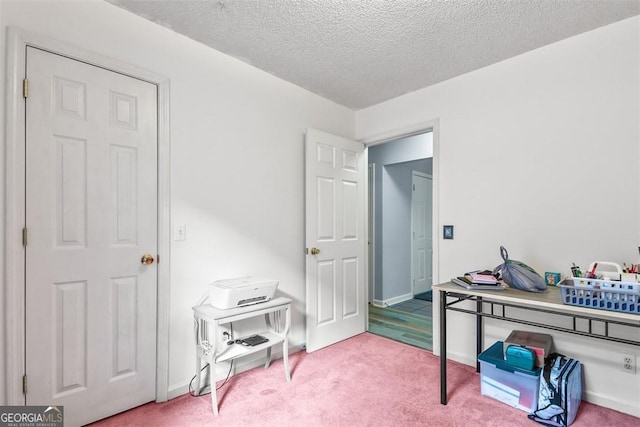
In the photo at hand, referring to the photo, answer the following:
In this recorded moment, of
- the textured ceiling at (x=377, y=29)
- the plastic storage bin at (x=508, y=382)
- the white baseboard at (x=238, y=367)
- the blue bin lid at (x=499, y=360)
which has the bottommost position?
the white baseboard at (x=238, y=367)

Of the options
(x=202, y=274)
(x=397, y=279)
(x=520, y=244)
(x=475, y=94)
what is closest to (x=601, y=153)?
(x=520, y=244)

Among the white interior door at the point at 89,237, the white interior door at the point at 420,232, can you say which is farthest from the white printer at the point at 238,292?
the white interior door at the point at 420,232

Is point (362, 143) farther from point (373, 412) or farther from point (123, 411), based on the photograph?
point (123, 411)

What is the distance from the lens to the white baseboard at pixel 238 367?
85.2 inches

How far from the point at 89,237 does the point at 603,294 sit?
9.35ft

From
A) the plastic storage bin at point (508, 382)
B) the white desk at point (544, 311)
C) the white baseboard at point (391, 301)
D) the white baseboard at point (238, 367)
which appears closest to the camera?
the white desk at point (544, 311)

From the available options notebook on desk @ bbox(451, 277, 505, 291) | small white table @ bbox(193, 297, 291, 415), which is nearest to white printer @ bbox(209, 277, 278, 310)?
small white table @ bbox(193, 297, 291, 415)

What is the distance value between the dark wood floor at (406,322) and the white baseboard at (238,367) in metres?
1.18

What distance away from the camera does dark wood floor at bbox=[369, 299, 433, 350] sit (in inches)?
129

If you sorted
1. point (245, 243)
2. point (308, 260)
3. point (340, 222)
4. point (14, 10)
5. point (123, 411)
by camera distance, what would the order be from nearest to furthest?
1. point (14, 10)
2. point (123, 411)
3. point (245, 243)
4. point (308, 260)
5. point (340, 222)

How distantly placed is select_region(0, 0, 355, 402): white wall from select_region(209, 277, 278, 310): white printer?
0.19 metres

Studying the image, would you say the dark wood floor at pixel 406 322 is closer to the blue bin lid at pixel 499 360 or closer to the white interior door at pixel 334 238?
the white interior door at pixel 334 238

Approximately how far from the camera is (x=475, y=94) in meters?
2.69

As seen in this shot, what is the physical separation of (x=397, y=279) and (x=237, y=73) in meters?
3.67
